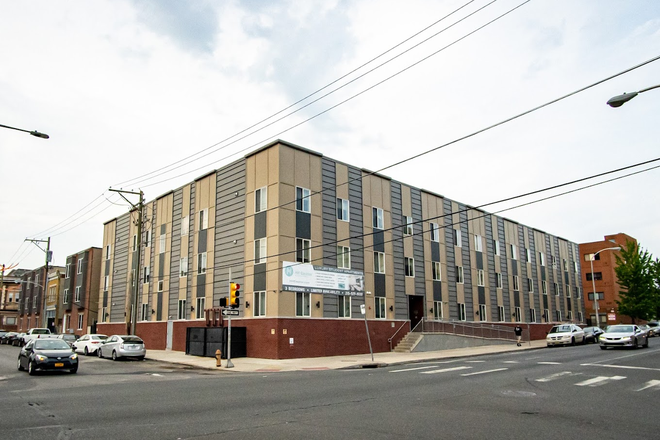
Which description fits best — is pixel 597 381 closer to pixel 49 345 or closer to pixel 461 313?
pixel 49 345

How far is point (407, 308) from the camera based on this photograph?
36.2m

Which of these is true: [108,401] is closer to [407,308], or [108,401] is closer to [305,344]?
[305,344]

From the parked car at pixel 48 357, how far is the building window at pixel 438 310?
85.2 feet

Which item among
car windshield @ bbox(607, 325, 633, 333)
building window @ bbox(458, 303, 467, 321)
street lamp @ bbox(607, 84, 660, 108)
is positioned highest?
street lamp @ bbox(607, 84, 660, 108)

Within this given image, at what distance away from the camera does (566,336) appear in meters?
37.0

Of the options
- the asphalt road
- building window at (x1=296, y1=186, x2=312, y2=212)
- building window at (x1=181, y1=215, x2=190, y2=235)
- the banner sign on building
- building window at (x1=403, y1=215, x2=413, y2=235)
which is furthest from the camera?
building window at (x1=403, y1=215, x2=413, y2=235)

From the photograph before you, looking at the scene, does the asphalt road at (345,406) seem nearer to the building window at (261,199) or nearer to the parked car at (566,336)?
the building window at (261,199)

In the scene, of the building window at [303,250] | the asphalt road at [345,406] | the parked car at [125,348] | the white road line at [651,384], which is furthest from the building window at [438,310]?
the white road line at [651,384]

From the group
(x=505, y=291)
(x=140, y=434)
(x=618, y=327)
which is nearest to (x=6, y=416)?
(x=140, y=434)

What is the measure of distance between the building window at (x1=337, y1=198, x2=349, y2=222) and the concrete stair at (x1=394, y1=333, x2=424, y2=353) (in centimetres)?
899

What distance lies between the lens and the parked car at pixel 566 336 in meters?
36.9

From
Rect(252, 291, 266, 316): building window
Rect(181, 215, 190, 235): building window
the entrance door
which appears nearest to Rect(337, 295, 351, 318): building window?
Rect(252, 291, 266, 316): building window

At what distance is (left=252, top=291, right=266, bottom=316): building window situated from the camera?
94.7 feet

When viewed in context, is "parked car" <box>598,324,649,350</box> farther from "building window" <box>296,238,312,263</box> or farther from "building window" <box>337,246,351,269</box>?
"building window" <box>296,238,312,263</box>
